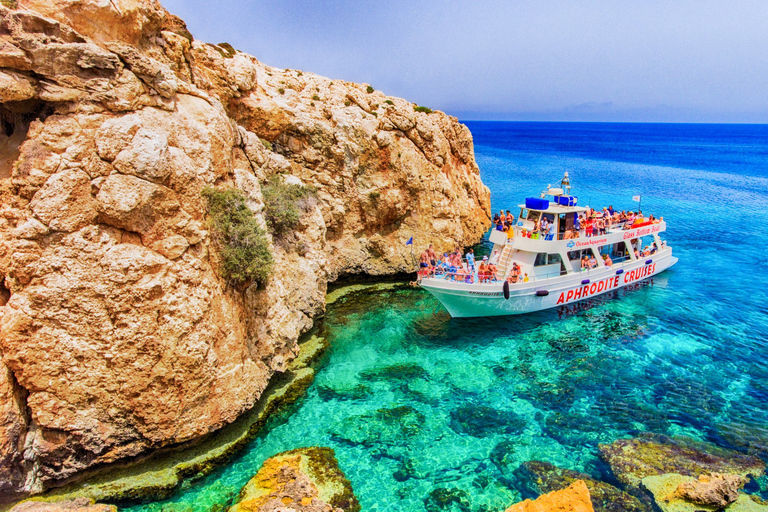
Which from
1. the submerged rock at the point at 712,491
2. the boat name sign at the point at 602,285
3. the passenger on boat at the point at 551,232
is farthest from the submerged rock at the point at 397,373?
the passenger on boat at the point at 551,232

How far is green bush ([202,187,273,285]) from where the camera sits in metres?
11.0

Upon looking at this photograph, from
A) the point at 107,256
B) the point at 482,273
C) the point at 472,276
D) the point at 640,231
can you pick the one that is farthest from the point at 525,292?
the point at 107,256

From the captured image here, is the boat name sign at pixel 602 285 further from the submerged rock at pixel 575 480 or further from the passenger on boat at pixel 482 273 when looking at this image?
the submerged rock at pixel 575 480

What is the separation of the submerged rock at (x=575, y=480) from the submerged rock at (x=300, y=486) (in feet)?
13.6

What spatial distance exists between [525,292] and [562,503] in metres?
11.2

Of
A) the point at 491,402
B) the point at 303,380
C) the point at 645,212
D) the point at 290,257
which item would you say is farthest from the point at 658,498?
the point at 645,212

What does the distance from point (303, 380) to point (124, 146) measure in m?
8.12

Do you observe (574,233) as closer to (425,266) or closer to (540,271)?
(540,271)

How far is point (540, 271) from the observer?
63.3 feet

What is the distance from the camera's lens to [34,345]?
8758 millimetres

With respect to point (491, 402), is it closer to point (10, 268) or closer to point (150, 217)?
point (150, 217)

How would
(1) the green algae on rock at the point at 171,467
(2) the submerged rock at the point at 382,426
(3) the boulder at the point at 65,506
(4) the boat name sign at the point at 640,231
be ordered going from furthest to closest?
(4) the boat name sign at the point at 640,231 → (2) the submerged rock at the point at 382,426 → (1) the green algae on rock at the point at 171,467 → (3) the boulder at the point at 65,506

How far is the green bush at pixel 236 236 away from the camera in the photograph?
1102 cm

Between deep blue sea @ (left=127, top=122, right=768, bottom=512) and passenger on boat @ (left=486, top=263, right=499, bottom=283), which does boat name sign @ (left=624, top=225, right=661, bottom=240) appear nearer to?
deep blue sea @ (left=127, top=122, right=768, bottom=512)
